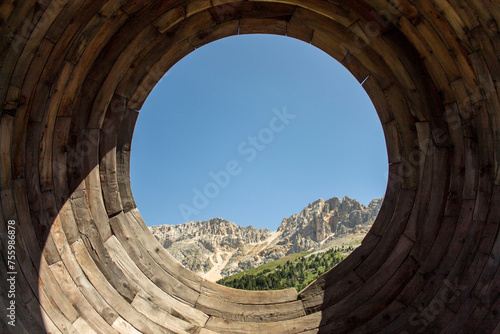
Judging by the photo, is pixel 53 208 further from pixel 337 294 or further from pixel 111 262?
pixel 337 294

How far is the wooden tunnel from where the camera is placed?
4105mm

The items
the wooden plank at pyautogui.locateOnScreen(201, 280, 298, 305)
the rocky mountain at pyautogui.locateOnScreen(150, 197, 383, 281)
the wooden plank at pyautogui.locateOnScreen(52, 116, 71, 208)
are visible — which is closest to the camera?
the wooden plank at pyautogui.locateOnScreen(52, 116, 71, 208)

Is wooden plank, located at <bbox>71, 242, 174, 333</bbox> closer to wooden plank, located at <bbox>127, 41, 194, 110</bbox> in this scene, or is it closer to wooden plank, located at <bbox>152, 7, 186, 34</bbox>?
wooden plank, located at <bbox>127, 41, 194, 110</bbox>

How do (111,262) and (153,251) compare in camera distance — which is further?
(153,251)

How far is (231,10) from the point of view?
5.84 meters

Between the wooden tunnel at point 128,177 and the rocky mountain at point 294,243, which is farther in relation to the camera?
the rocky mountain at point 294,243

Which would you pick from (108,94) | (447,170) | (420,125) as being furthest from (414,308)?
(108,94)

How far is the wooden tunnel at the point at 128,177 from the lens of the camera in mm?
4105

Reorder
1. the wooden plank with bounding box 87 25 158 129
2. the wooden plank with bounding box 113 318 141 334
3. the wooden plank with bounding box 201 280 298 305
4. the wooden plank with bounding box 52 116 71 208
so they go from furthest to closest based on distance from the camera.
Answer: the wooden plank with bounding box 201 280 298 305 < the wooden plank with bounding box 87 25 158 129 < the wooden plank with bounding box 52 116 71 208 < the wooden plank with bounding box 113 318 141 334

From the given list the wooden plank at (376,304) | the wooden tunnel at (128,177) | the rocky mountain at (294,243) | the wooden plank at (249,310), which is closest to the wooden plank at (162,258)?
the wooden tunnel at (128,177)

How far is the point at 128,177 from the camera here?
6.17 metres

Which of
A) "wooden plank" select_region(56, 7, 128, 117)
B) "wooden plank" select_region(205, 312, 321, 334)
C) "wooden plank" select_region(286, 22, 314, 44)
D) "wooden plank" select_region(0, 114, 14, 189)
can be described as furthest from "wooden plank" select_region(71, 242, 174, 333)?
"wooden plank" select_region(286, 22, 314, 44)

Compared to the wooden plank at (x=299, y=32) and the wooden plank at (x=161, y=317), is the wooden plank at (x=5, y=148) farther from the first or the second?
the wooden plank at (x=299, y=32)

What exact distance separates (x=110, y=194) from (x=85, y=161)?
2.74ft
